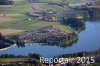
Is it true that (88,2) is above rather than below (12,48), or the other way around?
above

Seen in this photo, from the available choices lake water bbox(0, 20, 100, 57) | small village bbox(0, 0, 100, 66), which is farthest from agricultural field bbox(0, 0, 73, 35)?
lake water bbox(0, 20, 100, 57)

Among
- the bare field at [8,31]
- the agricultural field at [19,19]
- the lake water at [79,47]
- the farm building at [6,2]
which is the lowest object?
the lake water at [79,47]

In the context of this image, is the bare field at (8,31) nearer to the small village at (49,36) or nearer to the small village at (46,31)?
the small village at (46,31)

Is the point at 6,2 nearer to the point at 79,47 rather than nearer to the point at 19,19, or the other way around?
the point at 19,19

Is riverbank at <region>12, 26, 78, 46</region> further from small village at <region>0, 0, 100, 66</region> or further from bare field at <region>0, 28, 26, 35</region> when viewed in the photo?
bare field at <region>0, 28, 26, 35</region>

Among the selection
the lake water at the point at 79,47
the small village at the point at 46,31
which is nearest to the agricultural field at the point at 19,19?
the small village at the point at 46,31

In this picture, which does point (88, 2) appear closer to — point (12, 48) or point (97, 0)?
point (97, 0)

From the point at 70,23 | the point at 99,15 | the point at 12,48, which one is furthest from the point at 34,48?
the point at 99,15

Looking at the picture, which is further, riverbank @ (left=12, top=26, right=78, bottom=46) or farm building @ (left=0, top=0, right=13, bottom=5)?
farm building @ (left=0, top=0, right=13, bottom=5)
